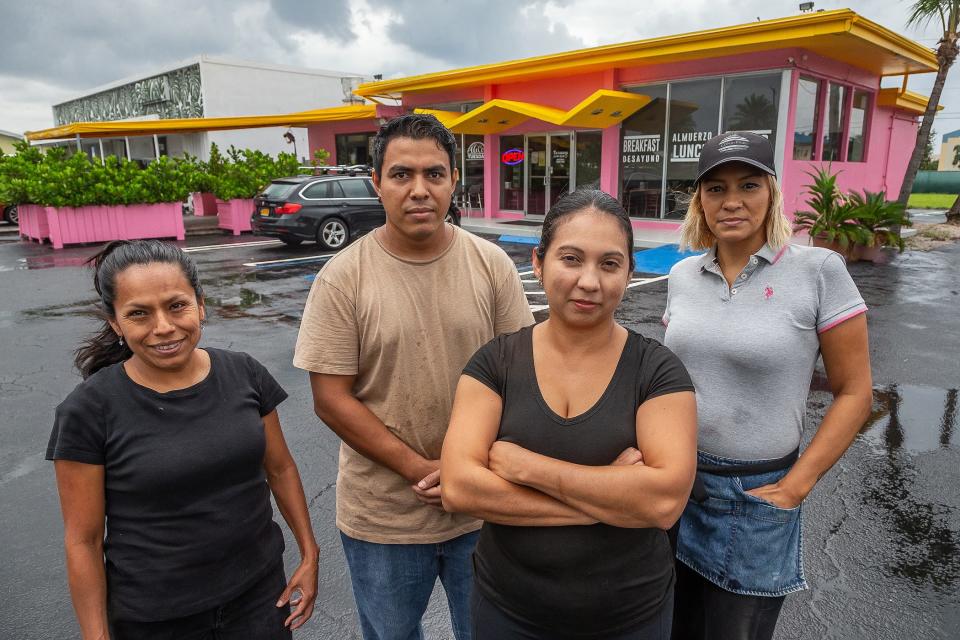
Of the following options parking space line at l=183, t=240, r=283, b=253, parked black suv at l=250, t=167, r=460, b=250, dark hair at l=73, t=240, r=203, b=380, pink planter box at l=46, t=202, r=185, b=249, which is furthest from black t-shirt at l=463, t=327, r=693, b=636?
pink planter box at l=46, t=202, r=185, b=249

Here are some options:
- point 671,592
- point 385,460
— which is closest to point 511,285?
point 385,460

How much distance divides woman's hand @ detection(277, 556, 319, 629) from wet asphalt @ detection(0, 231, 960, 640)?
861mm

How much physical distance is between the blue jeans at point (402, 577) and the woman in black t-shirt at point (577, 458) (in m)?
0.37

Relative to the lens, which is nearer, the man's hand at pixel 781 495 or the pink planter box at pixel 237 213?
the man's hand at pixel 781 495

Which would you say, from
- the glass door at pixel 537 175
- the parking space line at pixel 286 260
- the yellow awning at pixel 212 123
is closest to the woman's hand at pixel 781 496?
the parking space line at pixel 286 260

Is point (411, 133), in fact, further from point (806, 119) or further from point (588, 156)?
point (588, 156)

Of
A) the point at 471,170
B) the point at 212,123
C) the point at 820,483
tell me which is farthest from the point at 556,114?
the point at 212,123

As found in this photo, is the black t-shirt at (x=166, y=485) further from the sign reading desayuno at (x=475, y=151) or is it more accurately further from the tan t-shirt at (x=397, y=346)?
the sign reading desayuno at (x=475, y=151)

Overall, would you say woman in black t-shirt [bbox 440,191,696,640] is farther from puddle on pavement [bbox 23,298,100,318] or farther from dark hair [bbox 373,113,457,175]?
puddle on pavement [bbox 23,298,100,318]

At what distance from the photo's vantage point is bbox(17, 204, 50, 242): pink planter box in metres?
16.0

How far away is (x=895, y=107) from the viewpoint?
1870 cm

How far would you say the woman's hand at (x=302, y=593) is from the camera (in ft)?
6.32

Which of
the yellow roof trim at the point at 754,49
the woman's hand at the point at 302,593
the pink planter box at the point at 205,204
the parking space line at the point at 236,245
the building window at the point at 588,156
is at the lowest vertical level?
the parking space line at the point at 236,245

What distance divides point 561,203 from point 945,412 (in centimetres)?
496
